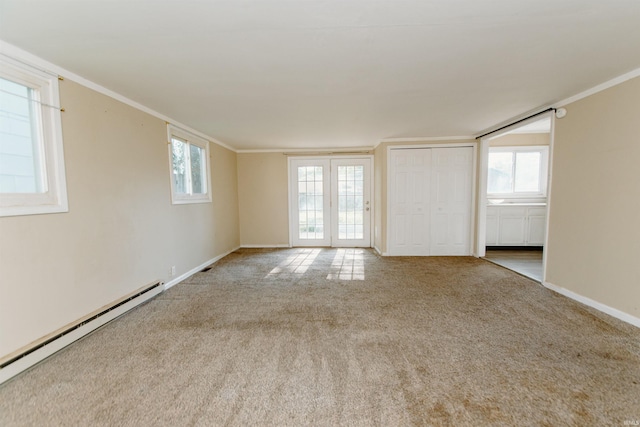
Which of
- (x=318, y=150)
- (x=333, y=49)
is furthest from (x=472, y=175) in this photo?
(x=333, y=49)

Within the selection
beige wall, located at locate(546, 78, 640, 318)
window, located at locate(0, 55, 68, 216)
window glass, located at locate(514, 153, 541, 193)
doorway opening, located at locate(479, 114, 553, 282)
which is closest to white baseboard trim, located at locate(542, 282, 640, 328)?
beige wall, located at locate(546, 78, 640, 318)

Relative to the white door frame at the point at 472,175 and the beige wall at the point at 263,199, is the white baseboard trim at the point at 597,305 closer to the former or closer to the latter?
the white door frame at the point at 472,175

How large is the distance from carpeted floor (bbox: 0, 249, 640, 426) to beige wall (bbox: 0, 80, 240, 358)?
1.10ft

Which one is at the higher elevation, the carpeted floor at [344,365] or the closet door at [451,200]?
the closet door at [451,200]

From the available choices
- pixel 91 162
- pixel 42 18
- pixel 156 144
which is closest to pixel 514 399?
pixel 42 18

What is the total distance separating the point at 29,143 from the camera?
1874mm

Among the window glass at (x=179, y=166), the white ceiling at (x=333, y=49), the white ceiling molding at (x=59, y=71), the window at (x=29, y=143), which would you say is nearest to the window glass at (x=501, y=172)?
the white ceiling at (x=333, y=49)

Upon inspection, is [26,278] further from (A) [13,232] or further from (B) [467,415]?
(B) [467,415]

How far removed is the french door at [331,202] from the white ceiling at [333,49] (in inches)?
101

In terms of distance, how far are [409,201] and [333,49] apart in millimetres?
3537

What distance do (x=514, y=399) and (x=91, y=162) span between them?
3.66 m

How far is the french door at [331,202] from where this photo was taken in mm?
5617

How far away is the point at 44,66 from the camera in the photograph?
6.29ft

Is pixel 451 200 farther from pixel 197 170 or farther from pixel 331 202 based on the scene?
pixel 197 170
